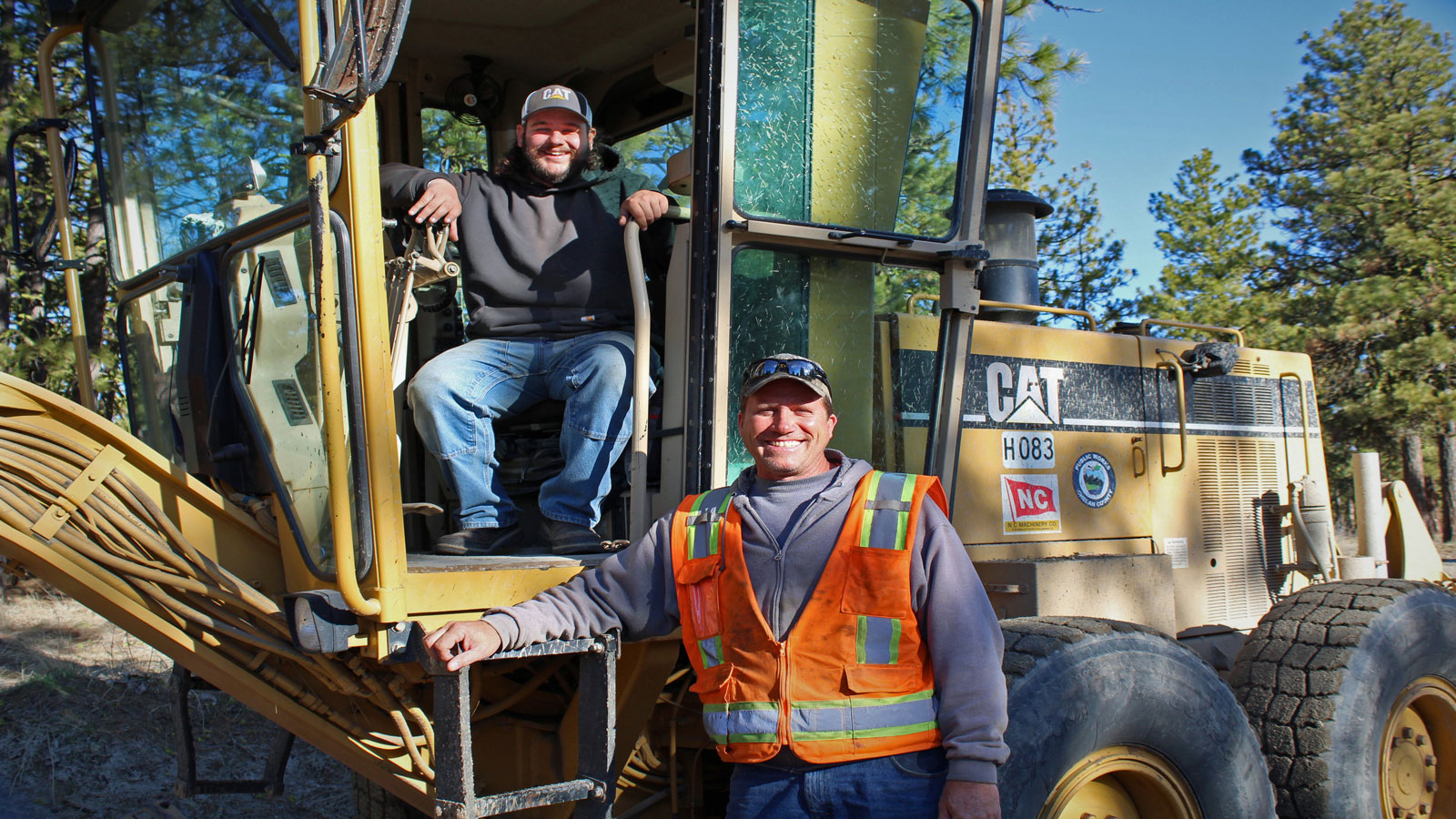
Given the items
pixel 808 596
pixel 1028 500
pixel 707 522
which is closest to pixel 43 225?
pixel 707 522

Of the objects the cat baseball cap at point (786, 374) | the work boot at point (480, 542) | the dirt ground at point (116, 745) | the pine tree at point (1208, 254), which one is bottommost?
the dirt ground at point (116, 745)

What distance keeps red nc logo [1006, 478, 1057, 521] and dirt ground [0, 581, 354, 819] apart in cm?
345

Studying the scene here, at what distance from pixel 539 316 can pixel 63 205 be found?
1689mm

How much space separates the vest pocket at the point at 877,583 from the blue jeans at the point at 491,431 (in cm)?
92

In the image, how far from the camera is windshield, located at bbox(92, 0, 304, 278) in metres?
2.90

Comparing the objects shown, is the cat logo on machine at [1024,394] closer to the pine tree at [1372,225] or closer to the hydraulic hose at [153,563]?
the hydraulic hose at [153,563]

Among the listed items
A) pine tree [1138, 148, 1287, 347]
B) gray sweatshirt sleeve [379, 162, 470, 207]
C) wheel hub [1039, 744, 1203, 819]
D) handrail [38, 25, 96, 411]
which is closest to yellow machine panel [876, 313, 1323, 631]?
wheel hub [1039, 744, 1203, 819]

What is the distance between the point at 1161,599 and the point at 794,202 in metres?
1.96

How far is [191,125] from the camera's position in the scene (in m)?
3.35

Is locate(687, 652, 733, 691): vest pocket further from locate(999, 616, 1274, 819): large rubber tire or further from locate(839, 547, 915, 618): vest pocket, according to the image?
locate(999, 616, 1274, 819): large rubber tire

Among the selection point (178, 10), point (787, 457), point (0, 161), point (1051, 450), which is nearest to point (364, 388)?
point (787, 457)

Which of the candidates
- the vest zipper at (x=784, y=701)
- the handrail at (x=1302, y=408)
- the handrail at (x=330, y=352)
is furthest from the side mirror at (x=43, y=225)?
the handrail at (x=1302, y=408)

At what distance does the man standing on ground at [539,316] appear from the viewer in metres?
3.13

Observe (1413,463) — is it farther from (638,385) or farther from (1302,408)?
(638,385)
